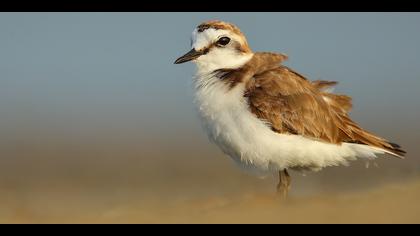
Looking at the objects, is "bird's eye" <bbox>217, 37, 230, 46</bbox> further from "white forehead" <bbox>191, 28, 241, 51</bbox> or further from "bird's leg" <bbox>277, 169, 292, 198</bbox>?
"bird's leg" <bbox>277, 169, 292, 198</bbox>

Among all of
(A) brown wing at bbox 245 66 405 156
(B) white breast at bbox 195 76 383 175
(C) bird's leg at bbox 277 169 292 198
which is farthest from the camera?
(C) bird's leg at bbox 277 169 292 198

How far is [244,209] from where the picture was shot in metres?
9.99

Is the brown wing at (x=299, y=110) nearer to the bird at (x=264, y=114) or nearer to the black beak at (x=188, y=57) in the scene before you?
the bird at (x=264, y=114)

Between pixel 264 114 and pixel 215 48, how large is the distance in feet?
3.72

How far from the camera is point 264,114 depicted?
1097 centimetres

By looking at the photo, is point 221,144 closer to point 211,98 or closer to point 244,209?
point 211,98

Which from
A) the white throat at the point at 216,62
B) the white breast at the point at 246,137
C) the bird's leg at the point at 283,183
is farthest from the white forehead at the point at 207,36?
the bird's leg at the point at 283,183

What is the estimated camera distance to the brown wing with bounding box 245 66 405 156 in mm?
11023

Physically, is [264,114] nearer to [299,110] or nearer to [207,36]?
[299,110]

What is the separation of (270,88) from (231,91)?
0.50 metres

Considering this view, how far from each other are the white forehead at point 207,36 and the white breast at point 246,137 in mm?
419

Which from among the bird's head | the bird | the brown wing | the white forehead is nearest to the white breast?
the bird

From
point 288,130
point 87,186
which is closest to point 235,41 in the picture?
point 288,130

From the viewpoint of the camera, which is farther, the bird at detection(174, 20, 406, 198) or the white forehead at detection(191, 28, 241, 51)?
the white forehead at detection(191, 28, 241, 51)
